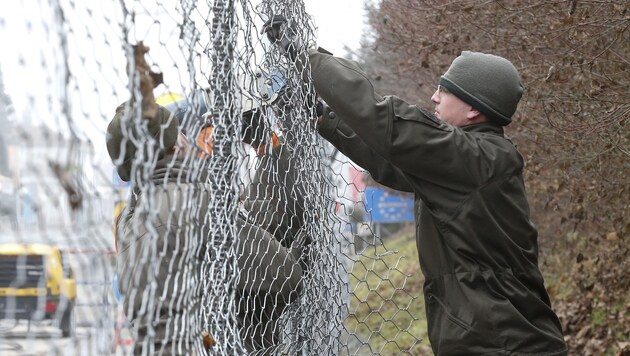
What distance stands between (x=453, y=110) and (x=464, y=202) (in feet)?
1.42

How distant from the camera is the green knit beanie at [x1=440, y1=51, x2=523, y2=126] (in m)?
3.59

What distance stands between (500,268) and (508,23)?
3158 millimetres

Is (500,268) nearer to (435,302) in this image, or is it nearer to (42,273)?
(435,302)

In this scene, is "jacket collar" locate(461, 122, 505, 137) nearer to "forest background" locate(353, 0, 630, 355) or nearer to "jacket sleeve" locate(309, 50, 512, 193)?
"jacket sleeve" locate(309, 50, 512, 193)

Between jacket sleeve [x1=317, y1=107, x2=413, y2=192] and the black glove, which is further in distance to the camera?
jacket sleeve [x1=317, y1=107, x2=413, y2=192]

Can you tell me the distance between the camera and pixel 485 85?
3598 mm

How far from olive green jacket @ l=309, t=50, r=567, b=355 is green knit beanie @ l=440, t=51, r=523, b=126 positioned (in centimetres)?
13

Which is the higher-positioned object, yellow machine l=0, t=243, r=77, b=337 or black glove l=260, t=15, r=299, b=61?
black glove l=260, t=15, r=299, b=61

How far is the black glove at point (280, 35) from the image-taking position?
3.52 metres

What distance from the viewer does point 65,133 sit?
2.04m

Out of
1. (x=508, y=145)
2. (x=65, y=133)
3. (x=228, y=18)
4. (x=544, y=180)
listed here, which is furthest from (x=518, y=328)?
(x=544, y=180)

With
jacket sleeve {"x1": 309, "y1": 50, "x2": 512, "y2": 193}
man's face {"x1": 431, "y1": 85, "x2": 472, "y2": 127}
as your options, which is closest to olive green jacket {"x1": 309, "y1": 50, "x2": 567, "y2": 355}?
jacket sleeve {"x1": 309, "y1": 50, "x2": 512, "y2": 193}

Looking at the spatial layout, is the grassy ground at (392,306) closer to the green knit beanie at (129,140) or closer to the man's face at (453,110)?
the man's face at (453,110)

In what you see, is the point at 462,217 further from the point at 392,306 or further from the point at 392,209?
the point at 392,209
